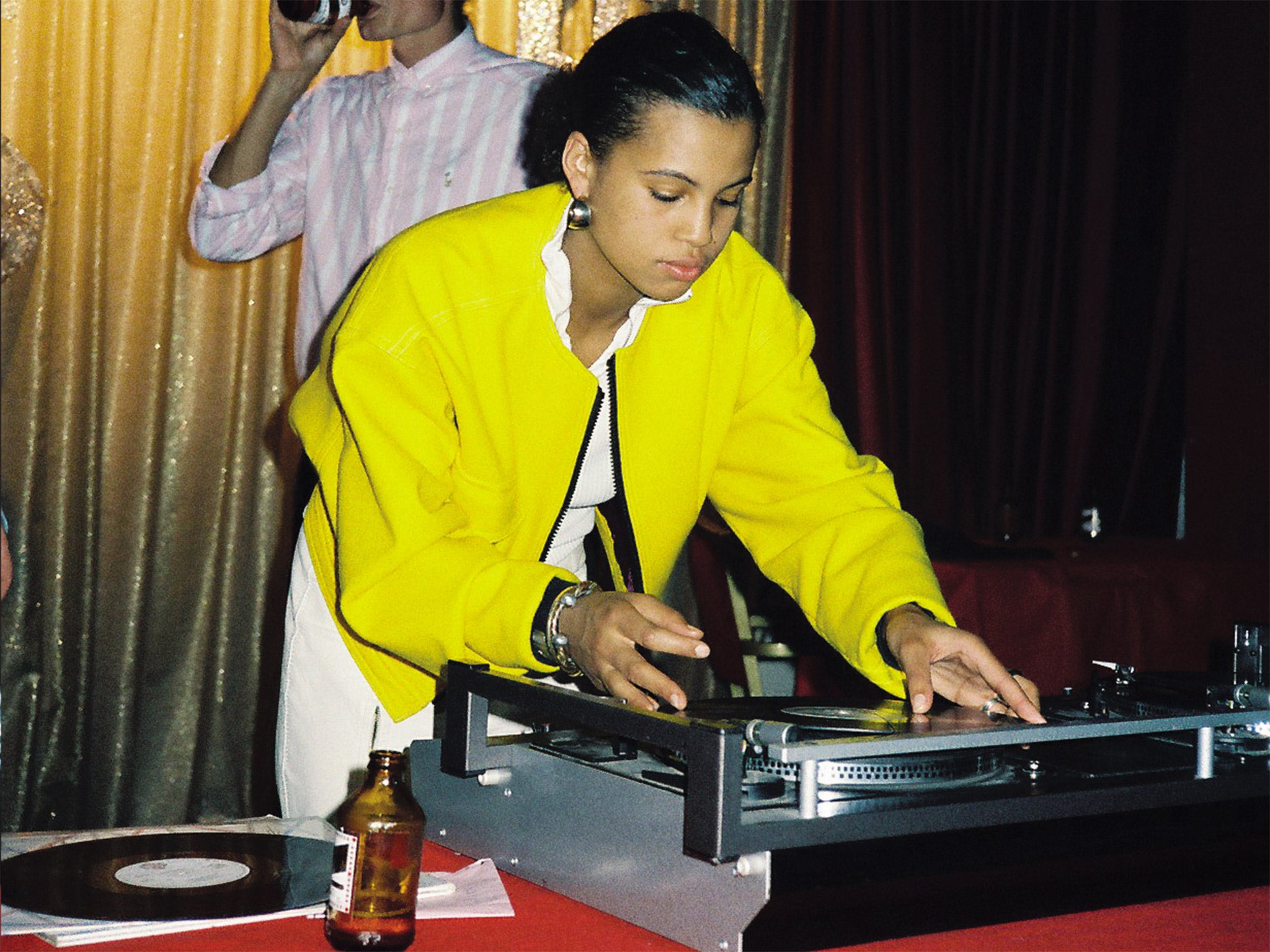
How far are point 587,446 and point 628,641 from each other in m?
0.39

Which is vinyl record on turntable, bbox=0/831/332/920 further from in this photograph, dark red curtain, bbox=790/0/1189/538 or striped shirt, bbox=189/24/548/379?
dark red curtain, bbox=790/0/1189/538

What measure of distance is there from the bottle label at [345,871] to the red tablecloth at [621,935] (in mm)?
37

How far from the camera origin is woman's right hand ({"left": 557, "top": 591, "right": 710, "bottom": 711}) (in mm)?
908

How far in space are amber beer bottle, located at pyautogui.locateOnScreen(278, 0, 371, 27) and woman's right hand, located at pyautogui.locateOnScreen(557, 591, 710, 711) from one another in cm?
130

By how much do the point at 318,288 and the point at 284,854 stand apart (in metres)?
1.37

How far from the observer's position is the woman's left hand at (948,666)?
1.00m

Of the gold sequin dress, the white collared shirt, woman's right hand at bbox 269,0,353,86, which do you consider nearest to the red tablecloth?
the white collared shirt

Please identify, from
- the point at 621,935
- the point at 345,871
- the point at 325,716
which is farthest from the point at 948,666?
the point at 325,716

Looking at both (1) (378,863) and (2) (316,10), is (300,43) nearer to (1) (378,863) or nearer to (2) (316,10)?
(2) (316,10)

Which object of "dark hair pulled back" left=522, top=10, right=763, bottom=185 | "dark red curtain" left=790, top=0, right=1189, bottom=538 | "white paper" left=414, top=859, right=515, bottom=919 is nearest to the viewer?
"white paper" left=414, top=859, right=515, bottom=919

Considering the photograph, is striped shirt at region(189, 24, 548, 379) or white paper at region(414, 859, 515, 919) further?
striped shirt at region(189, 24, 548, 379)

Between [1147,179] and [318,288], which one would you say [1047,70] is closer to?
[1147,179]

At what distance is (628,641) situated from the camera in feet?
3.11

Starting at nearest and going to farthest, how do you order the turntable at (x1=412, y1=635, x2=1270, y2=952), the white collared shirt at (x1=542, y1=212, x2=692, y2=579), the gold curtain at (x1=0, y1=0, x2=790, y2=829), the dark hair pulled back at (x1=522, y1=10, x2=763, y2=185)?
the turntable at (x1=412, y1=635, x2=1270, y2=952)
the dark hair pulled back at (x1=522, y1=10, x2=763, y2=185)
the white collared shirt at (x1=542, y1=212, x2=692, y2=579)
the gold curtain at (x1=0, y1=0, x2=790, y2=829)
